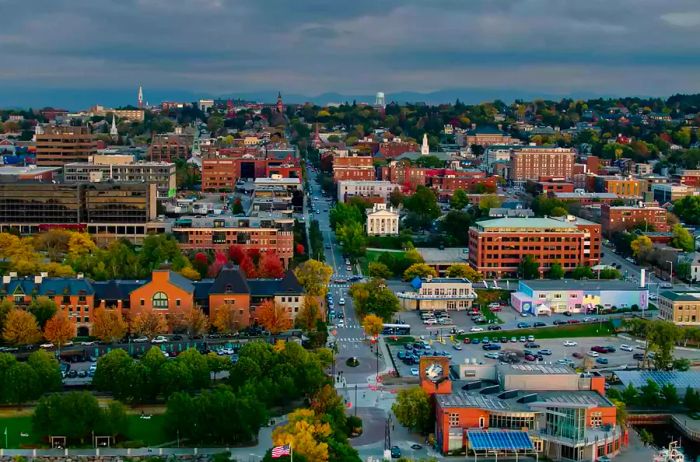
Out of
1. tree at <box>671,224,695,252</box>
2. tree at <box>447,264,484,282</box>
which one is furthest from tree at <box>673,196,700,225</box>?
Result: tree at <box>447,264,484,282</box>

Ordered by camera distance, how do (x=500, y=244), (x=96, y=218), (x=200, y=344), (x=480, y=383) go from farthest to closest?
(x=96, y=218) < (x=500, y=244) < (x=200, y=344) < (x=480, y=383)

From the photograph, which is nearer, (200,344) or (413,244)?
(200,344)

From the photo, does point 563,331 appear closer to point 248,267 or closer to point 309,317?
point 309,317

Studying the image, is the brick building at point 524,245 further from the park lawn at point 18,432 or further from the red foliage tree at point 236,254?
the park lawn at point 18,432

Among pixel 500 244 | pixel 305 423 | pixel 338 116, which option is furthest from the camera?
pixel 338 116

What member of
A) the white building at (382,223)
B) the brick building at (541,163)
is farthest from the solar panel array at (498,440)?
the brick building at (541,163)

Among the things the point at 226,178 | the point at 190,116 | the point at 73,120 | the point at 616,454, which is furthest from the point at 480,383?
the point at 190,116

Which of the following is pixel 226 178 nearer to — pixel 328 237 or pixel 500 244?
pixel 328 237

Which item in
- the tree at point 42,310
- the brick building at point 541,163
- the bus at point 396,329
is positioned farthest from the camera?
the brick building at point 541,163
